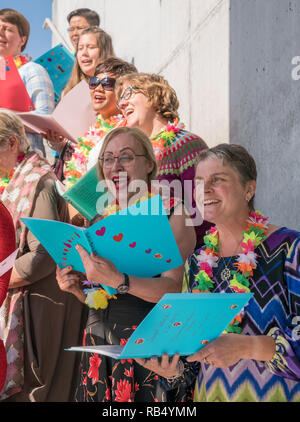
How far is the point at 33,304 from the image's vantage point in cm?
284

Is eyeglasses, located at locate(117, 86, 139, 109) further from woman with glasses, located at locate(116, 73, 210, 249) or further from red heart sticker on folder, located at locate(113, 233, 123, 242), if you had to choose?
red heart sticker on folder, located at locate(113, 233, 123, 242)

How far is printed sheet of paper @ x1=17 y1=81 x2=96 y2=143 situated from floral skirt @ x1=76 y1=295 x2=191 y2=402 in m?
1.41

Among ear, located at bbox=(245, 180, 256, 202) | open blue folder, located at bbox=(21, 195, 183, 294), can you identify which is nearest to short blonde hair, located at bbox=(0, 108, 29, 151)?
open blue folder, located at bbox=(21, 195, 183, 294)

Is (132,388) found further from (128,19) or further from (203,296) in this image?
(128,19)

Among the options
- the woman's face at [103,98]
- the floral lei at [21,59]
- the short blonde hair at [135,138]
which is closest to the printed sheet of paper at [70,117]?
the woman's face at [103,98]

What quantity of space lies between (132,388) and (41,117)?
1.74 meters

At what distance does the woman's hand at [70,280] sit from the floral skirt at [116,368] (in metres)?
0.11

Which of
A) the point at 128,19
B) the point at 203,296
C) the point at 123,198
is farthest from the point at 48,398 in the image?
the point at 128,19

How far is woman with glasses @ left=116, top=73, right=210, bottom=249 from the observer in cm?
292

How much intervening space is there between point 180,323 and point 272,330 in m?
0.37

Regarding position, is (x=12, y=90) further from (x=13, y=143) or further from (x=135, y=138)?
(x=135, y=138)

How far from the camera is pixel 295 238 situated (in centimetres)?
169

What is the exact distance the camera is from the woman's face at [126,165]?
2.27 metres

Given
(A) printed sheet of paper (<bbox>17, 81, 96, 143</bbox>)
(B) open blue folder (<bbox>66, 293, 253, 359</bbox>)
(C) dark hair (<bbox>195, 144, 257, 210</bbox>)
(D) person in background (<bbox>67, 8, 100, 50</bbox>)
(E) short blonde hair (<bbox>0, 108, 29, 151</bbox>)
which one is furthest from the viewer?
(D) person in background (<bbox>67, 8, 100, 50</bbox>)
